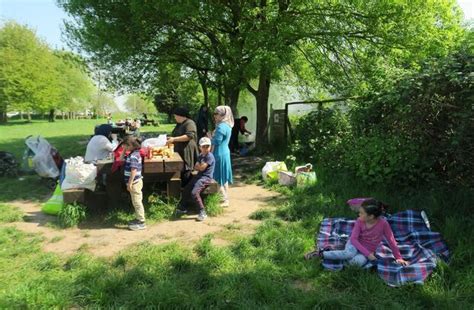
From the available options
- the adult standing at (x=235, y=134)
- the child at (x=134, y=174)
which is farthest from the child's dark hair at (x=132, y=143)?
the adult standing at (x=235, y=134)

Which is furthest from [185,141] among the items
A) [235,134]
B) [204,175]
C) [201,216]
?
[235,134]

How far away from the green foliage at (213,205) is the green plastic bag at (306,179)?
6.22ft

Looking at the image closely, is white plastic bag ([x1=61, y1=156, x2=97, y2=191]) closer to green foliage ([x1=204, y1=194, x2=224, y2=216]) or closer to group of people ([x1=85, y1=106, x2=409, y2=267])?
group of people ([x1=85, y1=106, x2=409, y2=267])

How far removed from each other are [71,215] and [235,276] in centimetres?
307

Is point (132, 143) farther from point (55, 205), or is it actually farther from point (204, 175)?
point (55, 205)

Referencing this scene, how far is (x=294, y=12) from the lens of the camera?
959 cm

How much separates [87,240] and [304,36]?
23.5 ft

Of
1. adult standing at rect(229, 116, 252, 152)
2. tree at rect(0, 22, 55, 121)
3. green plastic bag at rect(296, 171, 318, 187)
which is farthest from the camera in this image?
tree at rect(0, 22, 55, 121)

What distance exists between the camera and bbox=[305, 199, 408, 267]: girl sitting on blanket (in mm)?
4105

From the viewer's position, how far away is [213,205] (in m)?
6.38

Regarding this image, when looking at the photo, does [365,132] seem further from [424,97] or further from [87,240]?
[87,240]

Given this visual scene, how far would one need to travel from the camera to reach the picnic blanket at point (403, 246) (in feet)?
12.6

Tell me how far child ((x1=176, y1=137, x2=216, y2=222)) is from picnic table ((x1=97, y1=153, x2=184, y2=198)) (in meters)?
0.29

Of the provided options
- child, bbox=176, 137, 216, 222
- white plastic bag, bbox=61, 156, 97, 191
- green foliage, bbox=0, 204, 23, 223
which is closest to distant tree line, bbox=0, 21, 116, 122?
green foliage, bbox=0, 204, 23, 223
